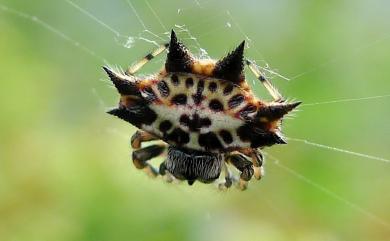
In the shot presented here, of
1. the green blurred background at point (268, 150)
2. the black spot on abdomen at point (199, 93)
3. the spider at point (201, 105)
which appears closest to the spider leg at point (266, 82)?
the spider at point (201, 105)

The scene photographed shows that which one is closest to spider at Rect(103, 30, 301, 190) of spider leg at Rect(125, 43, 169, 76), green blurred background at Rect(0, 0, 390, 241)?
spider leg at Rect(125, 43, 169, 76)

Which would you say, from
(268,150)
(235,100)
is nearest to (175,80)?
(235,100)

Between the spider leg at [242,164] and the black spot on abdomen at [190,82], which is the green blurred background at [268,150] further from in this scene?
the black spot on abdomen at [190,82]

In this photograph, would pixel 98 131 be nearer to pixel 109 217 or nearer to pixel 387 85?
pixel 109 217

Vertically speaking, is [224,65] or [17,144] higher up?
[17,144]

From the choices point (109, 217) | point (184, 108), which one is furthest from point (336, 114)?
point (184, 108)

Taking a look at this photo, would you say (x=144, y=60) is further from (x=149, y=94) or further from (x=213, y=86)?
(x=213, y=86)
